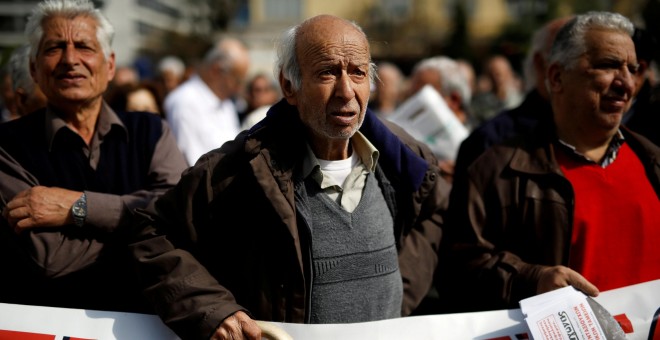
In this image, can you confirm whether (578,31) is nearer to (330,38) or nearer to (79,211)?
(330,38)

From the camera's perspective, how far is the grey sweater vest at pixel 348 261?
9.07 feet

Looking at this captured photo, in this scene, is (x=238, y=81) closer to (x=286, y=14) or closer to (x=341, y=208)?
(x=341, y=208)

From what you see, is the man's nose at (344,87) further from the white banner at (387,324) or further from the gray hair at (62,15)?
the gray hair at (62,15)

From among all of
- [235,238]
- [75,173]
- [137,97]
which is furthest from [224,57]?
[235,238]

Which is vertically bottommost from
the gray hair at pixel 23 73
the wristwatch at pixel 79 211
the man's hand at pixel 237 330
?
the man's hand at pixel 237 330

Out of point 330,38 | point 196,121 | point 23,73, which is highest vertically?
point 330,38

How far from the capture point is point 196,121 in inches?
250

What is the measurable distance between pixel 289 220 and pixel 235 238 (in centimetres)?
27

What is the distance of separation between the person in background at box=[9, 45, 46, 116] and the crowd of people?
57 centimetres

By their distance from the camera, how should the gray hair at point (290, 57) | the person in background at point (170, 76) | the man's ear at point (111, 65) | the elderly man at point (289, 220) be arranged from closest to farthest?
1. the elderly man at point (289, 220)
2. the gray hair at point (290, 57)
3. the man's ear at point (111, 65)
4. the person in background at point (170, 76)

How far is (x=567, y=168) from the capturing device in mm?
3145

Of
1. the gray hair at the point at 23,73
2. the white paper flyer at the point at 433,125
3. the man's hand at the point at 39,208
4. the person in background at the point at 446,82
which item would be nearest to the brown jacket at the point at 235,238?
the man's hand at the point at 39,208

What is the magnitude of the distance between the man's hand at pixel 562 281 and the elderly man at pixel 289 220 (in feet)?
2.03

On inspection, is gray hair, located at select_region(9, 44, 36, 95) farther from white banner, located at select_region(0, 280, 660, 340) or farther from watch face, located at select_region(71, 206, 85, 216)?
white banner, located at select_region(0, 280, 660, 340)
